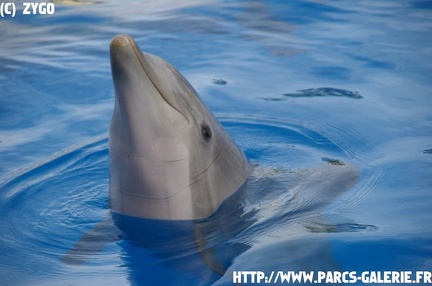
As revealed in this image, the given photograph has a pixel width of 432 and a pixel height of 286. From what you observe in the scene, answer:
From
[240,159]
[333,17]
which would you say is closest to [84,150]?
[240,159]

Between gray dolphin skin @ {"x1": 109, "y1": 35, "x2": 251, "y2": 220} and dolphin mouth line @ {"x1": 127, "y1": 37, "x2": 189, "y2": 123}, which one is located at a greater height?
dolphin mouth line @ {"x1": 127, "y1": 37, "x2": 189, "y2": 123}

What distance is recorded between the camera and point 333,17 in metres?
12.1

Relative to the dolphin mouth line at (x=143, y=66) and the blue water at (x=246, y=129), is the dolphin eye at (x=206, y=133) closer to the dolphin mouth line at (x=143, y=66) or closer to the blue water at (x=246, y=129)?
the dolphin mouth line at (x=143, y=66)

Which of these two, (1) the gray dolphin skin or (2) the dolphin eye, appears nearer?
(1) the gray dolphin skin

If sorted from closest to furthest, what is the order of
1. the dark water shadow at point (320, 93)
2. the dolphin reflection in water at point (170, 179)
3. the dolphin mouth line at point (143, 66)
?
the dolphin mouth line at point (143, 66)
the dolphin reflection in water at point (170, 179)
the dark water shadow at point (320, 93)

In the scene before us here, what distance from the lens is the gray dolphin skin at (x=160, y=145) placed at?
5.00 metres

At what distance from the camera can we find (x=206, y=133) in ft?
18.0

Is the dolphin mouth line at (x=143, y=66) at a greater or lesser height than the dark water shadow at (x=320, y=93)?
greater

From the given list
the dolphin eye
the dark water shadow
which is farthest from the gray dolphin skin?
the dark water shadow

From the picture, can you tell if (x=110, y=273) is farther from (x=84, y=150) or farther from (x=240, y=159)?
(x=84, y=150)

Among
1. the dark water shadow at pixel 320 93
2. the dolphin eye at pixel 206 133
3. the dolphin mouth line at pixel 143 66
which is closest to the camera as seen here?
the dolphin mouth line at pixel 143 66

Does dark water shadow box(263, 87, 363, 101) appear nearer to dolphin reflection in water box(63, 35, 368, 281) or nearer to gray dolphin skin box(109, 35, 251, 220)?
dolphin reflection in water box(63, 35, 368, 281)

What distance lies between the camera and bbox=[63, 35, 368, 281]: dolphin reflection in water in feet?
16.6

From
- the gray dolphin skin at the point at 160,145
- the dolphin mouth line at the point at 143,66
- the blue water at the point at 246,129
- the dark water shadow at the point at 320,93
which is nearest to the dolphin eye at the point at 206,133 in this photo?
the gray dolphin skin at the point at 160,145
